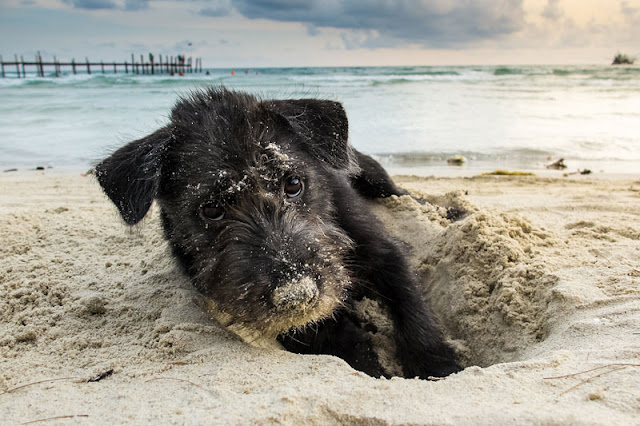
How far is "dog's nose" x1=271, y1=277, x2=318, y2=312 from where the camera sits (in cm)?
210

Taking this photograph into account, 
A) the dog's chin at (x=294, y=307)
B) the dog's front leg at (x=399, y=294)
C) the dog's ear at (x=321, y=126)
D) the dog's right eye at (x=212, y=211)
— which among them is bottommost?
the dog's front leg at (x=399, y=294)

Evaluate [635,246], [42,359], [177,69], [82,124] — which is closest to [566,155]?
[635,246]

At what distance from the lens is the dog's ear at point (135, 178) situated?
2801mm

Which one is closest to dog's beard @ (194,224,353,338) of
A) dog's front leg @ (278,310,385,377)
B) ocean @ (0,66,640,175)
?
dog's front leg @ (278,310,385,377)

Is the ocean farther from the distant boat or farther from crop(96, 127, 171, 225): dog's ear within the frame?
the distant boat

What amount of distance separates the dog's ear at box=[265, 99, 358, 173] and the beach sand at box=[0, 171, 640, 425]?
1.27 meters

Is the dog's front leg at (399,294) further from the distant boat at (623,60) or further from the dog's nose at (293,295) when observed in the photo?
the distant boat at (623,60)

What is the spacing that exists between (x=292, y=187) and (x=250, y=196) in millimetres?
325

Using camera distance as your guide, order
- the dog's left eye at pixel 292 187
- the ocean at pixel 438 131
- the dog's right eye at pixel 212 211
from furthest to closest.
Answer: the ocean at pixel 438 131 < the dog's left eye at pixel 292 187 < the dog's right eye at pixel 212 211

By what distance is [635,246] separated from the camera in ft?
11.4

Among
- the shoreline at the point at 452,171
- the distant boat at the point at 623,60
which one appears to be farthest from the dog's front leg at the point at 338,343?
the distant boat at the point at 623,60

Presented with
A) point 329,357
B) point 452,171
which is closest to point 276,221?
point 329,357

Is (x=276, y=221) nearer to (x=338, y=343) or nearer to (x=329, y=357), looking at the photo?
(x=329, y=357)

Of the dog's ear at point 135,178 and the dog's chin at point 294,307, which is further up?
the dog's ear at point 135,178
